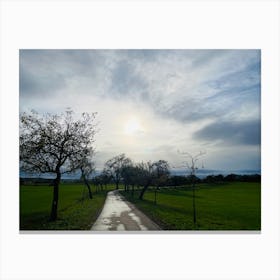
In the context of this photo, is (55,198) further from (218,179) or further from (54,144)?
(218,179)

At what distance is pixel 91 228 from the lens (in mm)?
7582

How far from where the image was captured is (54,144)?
8.55 meters

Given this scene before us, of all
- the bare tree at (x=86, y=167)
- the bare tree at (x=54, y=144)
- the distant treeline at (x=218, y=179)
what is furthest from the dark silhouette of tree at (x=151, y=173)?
the bare tree at (x=54, y=144)

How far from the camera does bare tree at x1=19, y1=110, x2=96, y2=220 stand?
807cm

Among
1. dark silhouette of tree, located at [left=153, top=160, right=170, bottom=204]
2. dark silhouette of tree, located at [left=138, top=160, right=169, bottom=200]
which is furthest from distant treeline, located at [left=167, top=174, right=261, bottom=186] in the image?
dark silhouette of tree, located at [left=138, top=160, right=169, bottom=200]

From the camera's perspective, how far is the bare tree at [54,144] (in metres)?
8.07
